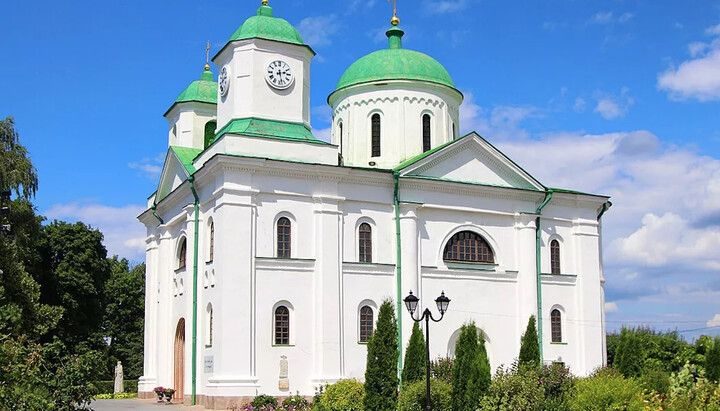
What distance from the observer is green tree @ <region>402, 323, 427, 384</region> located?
23688 mm

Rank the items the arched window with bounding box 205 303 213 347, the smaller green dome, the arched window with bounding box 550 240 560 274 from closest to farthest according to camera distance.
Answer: the arched window with bounding box 205 303 213 347 < the arched window with bounding box 550 240 560 274 < the smaller green dome

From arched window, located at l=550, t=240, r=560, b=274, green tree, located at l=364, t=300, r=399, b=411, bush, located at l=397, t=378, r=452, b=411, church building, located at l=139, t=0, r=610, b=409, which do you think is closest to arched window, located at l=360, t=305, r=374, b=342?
church building, located at l=139, t=0, r=610, b=409

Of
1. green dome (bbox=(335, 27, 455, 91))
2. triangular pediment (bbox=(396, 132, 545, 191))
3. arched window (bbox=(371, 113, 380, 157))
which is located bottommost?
triangular pediment (bbox=(396, 132, 545, 191))

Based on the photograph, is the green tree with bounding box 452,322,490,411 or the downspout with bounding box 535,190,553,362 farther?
the downspout with bounding box 535,190,553,362

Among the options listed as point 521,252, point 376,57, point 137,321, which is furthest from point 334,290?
point 137,321

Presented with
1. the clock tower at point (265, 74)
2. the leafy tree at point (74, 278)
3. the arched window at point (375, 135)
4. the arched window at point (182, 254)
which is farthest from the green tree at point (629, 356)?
the leafy tree at point (74, 278)

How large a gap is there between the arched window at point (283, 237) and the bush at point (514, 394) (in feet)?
28.7

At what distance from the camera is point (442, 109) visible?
3266 centimetres

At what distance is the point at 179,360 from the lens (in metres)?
30.5

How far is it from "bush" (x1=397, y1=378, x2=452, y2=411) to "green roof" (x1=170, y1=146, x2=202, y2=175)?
12149 millimetres

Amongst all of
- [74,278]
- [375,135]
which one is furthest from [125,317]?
[375,135]

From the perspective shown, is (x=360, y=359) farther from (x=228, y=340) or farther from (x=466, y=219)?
(x=466, y=219)

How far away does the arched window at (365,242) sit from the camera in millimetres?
27828

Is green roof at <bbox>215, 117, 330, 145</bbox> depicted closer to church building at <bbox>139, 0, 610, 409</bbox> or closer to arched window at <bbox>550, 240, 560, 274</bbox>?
church building at <bbox>139, 0, 610, 409</bbox>
